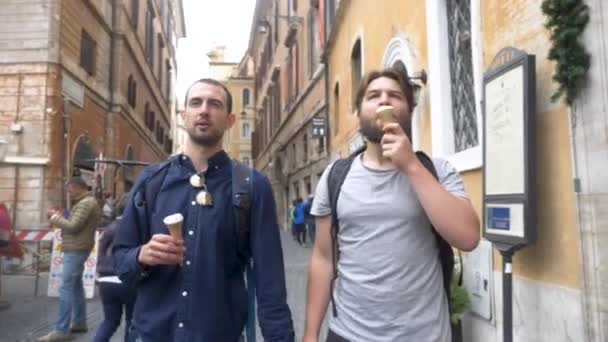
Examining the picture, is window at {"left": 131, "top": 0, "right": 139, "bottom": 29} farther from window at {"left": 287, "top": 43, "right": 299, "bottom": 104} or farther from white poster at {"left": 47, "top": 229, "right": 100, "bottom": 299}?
white poster at {"left": 47, "top": 229, "right": 100, "bottom": 299}


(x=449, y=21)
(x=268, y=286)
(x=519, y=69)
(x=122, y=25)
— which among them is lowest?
(x=268, y=286)

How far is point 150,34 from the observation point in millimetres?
25281

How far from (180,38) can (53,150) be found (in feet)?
137

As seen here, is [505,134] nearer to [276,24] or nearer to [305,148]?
[305,148]

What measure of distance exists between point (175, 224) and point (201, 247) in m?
0.25

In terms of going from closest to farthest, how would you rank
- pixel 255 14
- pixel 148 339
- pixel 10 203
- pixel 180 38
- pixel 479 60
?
pixel 148 339 < pixel 479 60 < pixel 10 203 < pixel 255 14 < pixel 180 38

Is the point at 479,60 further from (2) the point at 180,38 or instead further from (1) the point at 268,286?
(2) the point at 180,38

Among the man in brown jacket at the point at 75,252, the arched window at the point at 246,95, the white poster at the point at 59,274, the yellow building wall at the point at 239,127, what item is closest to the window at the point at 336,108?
the white poster at the point at 59,274

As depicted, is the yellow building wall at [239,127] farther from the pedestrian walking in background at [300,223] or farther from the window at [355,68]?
the window at [355,68]

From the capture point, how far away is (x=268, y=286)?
7.39 ft

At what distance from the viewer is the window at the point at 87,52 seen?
45.0 feet

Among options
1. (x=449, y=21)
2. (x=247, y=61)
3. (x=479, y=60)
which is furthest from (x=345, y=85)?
(x=247, y=61)

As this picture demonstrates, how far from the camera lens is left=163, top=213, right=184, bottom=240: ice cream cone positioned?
1.97 meters

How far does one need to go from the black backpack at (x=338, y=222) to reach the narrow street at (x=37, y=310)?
11.9 ft
